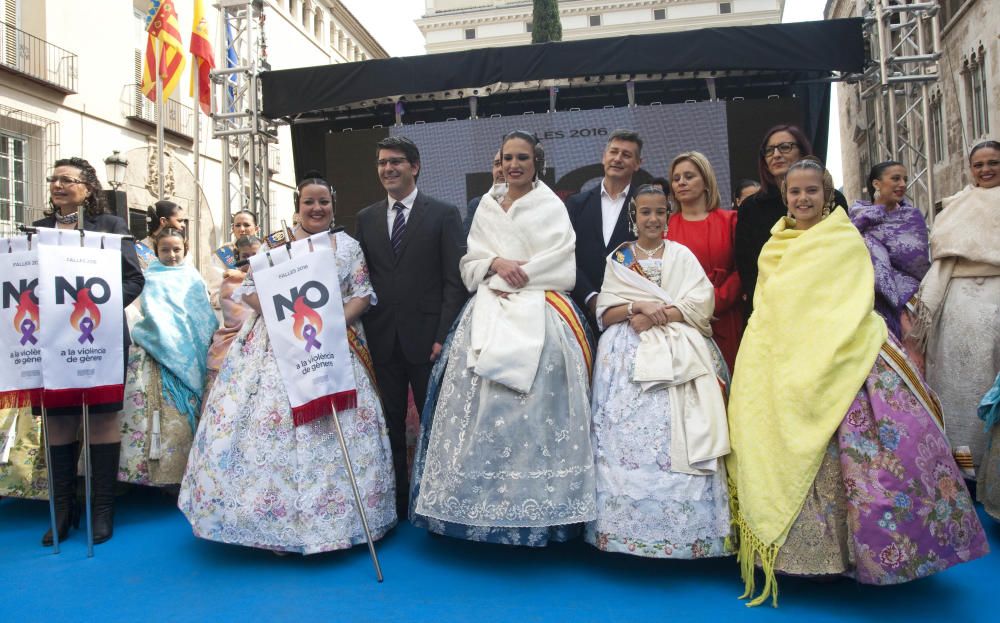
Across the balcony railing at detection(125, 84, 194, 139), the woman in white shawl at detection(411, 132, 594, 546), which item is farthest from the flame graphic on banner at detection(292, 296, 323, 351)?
the balcony railing at detection(125, 84, 194, 139)

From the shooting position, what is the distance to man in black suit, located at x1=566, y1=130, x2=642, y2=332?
3438mm

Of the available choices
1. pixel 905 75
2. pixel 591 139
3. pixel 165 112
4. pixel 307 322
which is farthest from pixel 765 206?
pixel 165 112

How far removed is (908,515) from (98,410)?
11.2ft

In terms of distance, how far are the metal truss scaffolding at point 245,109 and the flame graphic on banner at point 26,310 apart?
5.76 metres

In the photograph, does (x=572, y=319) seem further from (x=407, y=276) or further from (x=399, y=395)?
(x=399, y=395)

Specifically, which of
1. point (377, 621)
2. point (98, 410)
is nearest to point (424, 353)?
point (377, 621)

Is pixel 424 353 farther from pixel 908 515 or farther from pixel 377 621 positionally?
pixel 908 515

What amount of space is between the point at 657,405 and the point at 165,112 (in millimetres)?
14023

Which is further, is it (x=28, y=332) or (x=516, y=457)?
(x=28, y=332)

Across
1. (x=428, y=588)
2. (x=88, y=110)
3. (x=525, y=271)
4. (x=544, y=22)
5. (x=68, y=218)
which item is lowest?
(x=428, y=588)

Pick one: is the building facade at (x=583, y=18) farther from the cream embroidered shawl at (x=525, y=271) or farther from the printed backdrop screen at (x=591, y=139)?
the cream embroidered shawl at (x=525, y=271)

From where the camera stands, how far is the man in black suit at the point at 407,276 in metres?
3.30

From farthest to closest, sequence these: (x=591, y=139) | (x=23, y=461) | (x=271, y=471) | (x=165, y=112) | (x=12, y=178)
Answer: (x=165, y=112) → (x=12, y=178) → (x=591, y=139) → (x=23, y=461) → (x=271, y=471)

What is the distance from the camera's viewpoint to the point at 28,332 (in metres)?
3.19
